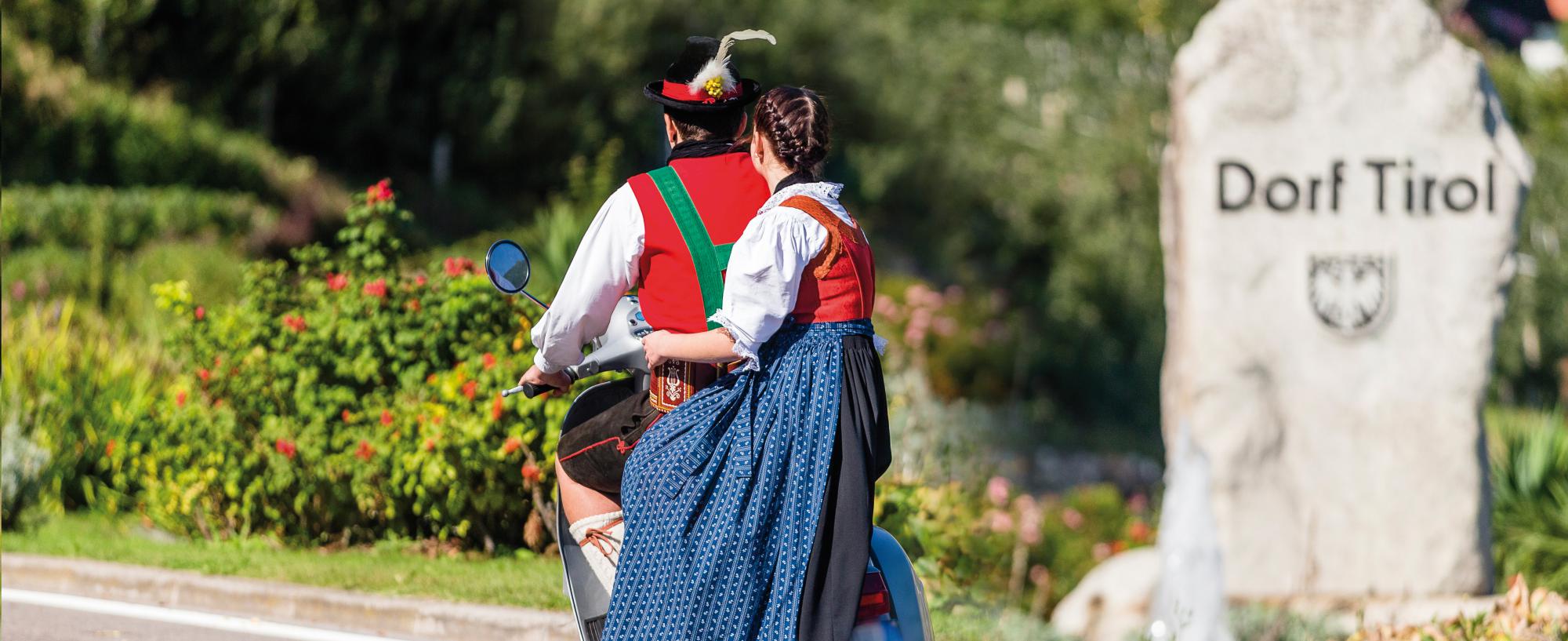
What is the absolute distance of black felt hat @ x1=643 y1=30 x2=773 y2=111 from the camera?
3.65m

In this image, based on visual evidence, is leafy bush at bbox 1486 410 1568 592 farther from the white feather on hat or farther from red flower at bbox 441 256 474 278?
the white feather on hat

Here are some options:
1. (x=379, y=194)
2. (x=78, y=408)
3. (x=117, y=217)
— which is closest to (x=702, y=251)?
(x=379, y=194)

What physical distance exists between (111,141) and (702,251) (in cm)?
1319

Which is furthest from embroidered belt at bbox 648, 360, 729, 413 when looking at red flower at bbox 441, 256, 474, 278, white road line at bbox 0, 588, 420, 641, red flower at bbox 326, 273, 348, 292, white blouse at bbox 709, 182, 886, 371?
red flower at bbox 326, 273, 348, 292

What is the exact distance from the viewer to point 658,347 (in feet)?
11.4

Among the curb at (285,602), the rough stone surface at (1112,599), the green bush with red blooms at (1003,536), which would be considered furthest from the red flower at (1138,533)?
the curb at (285,602)

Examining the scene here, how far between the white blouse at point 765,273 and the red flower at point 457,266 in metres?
3.43

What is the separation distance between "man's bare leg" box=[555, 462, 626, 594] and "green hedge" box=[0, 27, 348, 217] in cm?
1212

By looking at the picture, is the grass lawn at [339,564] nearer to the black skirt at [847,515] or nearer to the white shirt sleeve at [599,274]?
the white shirt sleeve at [599,274]

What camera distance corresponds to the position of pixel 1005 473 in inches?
665

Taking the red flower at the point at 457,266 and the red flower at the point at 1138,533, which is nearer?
the red flower at the point at 457,266

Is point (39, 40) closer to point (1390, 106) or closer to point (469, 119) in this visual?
point (469, 119)

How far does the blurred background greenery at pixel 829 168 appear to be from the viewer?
1208 centimetres

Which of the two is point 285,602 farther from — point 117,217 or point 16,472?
point 117,217
